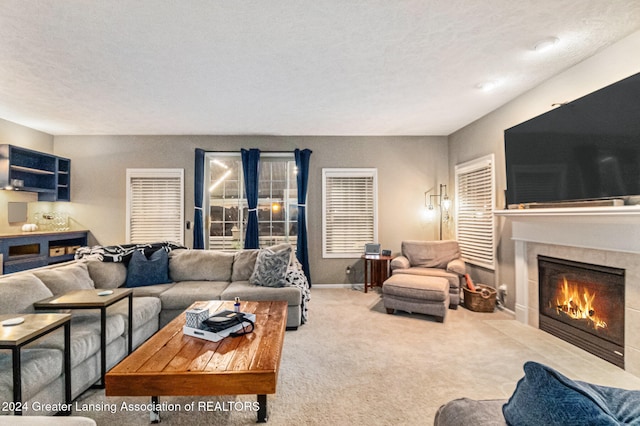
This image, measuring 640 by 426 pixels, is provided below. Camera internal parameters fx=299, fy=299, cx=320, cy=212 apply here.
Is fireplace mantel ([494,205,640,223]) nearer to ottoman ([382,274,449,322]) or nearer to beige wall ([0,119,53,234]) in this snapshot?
ottoman ([382,274,449,322])

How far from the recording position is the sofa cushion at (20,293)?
7.26 ft

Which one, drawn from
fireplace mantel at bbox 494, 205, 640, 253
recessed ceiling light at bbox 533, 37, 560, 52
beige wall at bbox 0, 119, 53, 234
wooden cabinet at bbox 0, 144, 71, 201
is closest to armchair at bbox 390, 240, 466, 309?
fireplace mantel at bbox 494, 205, 640, 253

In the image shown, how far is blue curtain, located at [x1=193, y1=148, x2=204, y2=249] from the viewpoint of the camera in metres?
5.32

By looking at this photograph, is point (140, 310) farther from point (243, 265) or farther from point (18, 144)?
point (18, 144)

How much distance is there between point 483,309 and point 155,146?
5.92m

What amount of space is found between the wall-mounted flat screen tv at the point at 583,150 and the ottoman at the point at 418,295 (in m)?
1.39

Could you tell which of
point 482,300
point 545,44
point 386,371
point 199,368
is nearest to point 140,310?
point 199,368

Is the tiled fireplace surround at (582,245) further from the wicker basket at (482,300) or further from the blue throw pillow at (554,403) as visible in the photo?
the blue throw pillow at (554,403)

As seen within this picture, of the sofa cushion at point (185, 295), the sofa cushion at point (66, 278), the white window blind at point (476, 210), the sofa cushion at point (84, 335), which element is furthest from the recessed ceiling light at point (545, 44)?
the sofa cushion at point (66, 278)

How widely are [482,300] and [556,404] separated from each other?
362 cm

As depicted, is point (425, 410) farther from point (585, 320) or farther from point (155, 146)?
point (155, 146)

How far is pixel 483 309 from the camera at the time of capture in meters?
4.02

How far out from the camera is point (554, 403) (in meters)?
0.80

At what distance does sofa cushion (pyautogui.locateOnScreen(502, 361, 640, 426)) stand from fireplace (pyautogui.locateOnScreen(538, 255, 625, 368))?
2255 millimetres
